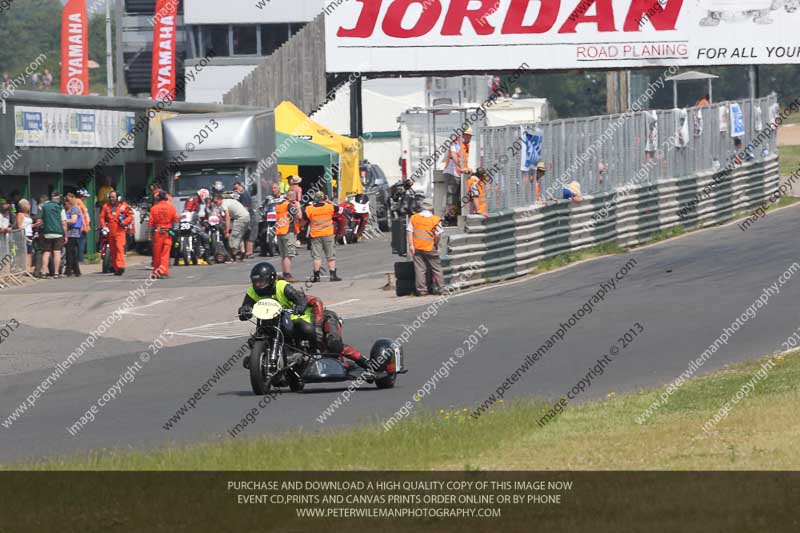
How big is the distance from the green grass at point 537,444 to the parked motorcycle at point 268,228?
19.3 metres

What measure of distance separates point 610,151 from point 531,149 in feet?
12.7

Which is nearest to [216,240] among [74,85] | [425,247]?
[425,247]

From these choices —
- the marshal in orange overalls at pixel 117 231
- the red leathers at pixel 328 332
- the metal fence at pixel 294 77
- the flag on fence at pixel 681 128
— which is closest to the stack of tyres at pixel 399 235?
the marshal in orange overalls at pixel 117 231

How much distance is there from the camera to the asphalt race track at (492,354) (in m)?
13.3

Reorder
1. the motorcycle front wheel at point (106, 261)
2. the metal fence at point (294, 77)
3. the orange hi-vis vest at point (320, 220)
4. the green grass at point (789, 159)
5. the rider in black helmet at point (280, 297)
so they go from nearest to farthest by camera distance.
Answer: the rider in black helmet at point (280, 297), the orange hi-vis vest at point (320, 220), the motorcycle front wheel at point (106, 261), the metal fence at point (294, 77), the green grass at point (789, 159)

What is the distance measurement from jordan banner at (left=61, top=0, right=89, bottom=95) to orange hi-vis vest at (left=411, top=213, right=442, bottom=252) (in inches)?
1008

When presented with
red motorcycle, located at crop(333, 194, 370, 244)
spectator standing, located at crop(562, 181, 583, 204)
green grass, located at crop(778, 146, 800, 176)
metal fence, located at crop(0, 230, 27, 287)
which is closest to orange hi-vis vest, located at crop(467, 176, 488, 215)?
spectator standing, located at crop(562, 181, 583, 204)

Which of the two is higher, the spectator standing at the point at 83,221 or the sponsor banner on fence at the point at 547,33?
the sponsor banner on fence at the point at 547,33

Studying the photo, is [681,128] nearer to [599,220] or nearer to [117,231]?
[599,220]

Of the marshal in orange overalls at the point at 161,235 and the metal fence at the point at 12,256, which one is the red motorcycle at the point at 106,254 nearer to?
the marshal in orange overalls at the point at 161,235

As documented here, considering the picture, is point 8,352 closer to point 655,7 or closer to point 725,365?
point 725,365

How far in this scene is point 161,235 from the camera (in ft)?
90.0

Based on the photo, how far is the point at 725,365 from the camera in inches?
610

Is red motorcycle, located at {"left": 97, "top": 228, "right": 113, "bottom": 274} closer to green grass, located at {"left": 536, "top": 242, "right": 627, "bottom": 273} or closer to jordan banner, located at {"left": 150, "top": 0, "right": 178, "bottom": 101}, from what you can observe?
green grass, located at {"left": 536, "top": 242, "right": 627, "bottom": 273}
